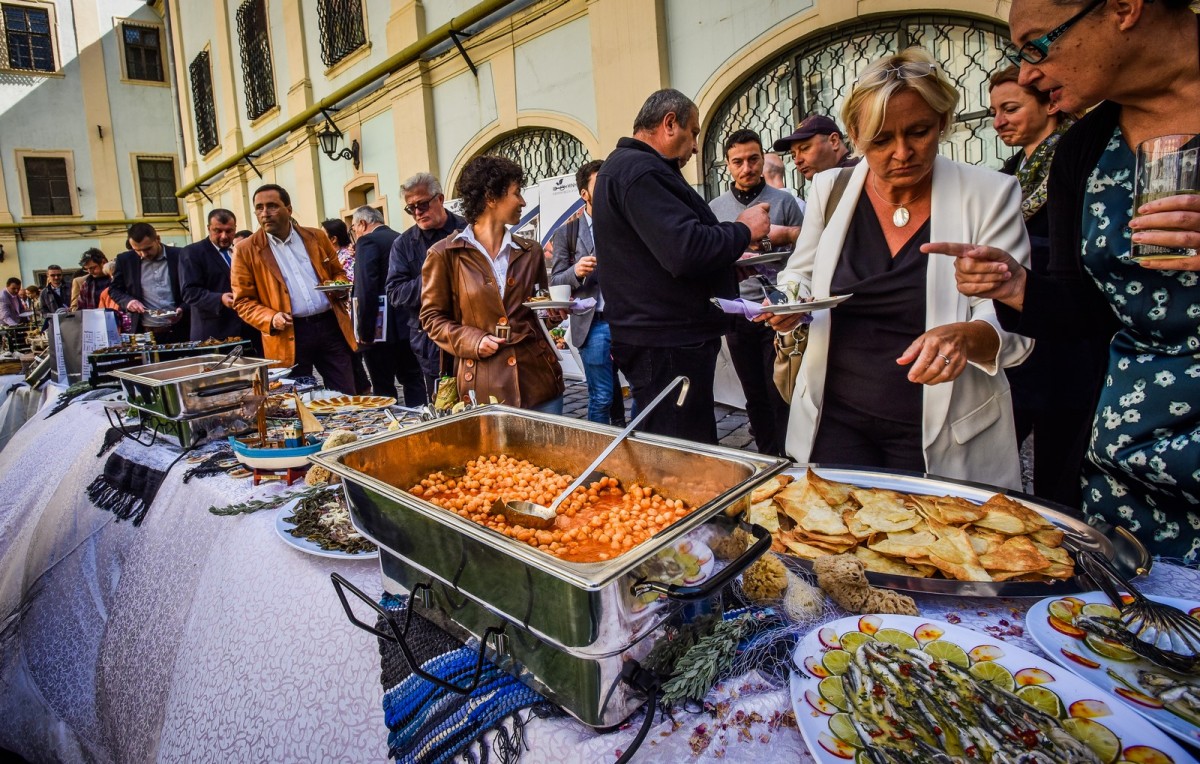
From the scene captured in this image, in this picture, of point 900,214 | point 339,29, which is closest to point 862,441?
point 900,214

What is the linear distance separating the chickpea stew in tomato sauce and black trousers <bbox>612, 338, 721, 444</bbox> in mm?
1171

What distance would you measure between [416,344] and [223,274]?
1780mm

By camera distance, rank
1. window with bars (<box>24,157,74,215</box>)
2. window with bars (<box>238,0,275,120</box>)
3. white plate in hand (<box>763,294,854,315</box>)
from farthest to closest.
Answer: window with bars (<box>24,157,74,215</box>) < window with bars (<box>238,0,275,120</box>) < white plate in hand (<box>763,294,854,315</box>)

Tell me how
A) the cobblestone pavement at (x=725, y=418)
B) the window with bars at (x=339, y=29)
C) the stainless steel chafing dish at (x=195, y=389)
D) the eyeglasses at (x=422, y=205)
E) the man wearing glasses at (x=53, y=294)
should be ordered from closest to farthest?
1. the stainless steel chafing dish at (x=195, y=389)
2. the eyeglasses at (x=422, y=205)
3. the cobblestone pavement at (x=725, y=418)
4. the window with bars at (x=339, y=29)
5. the man wearing glasses at (x=53, y=294)

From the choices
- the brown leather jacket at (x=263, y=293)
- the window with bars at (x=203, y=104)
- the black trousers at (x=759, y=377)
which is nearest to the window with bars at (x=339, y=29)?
the window with bars at (x=203, y=104)

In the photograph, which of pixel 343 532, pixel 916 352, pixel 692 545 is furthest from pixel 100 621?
pixel 916 352

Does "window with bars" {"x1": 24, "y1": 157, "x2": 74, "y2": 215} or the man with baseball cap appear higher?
"window with bars" {"x1": 24, "y1": 157, "x2": 74, "y2": 215}

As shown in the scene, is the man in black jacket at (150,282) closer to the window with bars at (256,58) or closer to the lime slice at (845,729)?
the lime slice at (845,729)

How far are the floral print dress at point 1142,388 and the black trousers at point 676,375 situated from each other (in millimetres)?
1385

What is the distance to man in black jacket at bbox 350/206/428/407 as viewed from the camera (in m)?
4.77

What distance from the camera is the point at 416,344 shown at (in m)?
4.45

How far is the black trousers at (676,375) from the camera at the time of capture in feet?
8.43

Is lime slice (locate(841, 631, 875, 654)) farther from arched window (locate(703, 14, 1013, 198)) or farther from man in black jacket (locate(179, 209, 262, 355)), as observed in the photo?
man in black jacket (locate(179, 209, 262, 355))

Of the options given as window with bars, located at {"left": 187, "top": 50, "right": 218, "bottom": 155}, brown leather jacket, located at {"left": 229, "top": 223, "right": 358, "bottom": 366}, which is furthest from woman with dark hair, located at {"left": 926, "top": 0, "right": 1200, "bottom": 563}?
window with bars, located at {"left": 187, "top": 50, "right": 218, "bottom": 155}
